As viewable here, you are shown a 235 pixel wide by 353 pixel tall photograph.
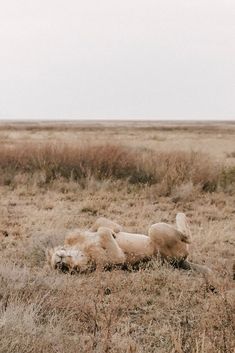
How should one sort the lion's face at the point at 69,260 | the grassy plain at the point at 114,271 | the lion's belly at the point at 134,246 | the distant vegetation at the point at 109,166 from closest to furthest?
the grassy plain at the point at 114,271 < the lion's face at the point at 69,260 < the lion's belly at the point at 134,246 < the distant vegetation at the point at 109,166

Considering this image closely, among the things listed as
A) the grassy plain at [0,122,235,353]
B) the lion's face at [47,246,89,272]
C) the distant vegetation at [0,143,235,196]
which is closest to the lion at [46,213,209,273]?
the lion's face at [47,246,89,272]

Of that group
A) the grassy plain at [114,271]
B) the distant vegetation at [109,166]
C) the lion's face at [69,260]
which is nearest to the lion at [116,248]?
the lion's face at [69,260]

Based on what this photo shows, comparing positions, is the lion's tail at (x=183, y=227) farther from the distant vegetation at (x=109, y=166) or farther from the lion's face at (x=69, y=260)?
the distant vegetation at (x=109, y=166)

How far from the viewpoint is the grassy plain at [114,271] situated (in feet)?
10.8

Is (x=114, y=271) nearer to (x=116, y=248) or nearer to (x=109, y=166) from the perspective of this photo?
(x=116, y=248)

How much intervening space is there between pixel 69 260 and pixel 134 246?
2.16ft

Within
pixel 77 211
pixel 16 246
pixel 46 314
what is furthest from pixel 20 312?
pixel 77 211

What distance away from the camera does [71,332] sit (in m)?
3.48

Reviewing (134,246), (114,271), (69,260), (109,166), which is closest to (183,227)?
Answer: (134,246)

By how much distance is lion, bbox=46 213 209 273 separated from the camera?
4832mm

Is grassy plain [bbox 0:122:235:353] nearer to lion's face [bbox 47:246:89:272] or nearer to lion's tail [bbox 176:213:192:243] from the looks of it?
lion's face [bbox 47:246:89:272]

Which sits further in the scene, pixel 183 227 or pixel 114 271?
pixel 183 227

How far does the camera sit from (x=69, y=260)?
4.86 metres

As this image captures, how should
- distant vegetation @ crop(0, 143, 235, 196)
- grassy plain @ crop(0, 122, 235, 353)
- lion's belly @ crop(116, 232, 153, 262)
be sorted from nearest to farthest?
1. grassy plain @ crop(0, 122, 235, 353)
2. lion's belly @ crop(116, 232, 153, 262)
3. distant vegetation @ crop(0, 143, 235, 196)
